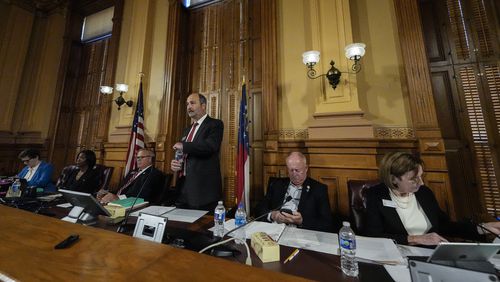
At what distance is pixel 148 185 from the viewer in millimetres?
2297

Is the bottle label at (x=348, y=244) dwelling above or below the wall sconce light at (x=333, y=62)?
below

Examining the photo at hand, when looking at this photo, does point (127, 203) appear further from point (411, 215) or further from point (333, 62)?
point (333, 62)

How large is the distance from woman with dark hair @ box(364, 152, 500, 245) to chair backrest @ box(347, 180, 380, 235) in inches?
7.7

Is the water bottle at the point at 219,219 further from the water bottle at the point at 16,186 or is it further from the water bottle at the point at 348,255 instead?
the water bottle at the point at 16,186

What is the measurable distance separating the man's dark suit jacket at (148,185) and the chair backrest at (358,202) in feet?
6.59

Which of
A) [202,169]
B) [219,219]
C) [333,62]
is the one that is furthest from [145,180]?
[333,62]

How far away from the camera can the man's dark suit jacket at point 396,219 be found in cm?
135

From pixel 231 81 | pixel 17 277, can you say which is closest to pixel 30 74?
pixel 231 81

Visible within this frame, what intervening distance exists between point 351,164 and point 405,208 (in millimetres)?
963

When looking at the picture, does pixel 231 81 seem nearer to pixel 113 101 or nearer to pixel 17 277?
pixel 113 101

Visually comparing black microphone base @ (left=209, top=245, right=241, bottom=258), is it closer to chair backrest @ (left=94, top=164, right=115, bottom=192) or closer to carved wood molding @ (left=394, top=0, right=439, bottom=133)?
carved wood molding @ (left=394, top=0, right=439, bottom=133)

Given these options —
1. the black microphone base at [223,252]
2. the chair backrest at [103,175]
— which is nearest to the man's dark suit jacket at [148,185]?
the chair backrest at [103,175]

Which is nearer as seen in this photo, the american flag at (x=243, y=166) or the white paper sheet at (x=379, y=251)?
the white paper sheet at (x=379, y=251)

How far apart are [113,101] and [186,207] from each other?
11.4ft
